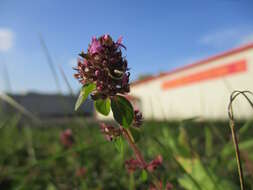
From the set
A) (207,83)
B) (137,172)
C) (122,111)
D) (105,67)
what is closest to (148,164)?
(122,111)

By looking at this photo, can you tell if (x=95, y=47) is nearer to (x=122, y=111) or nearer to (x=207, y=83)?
(x=122, y=111)

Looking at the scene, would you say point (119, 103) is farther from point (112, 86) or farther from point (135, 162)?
point (135, 162)

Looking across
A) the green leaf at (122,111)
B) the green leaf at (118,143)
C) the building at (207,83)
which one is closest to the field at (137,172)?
the green leaf at (118,143)

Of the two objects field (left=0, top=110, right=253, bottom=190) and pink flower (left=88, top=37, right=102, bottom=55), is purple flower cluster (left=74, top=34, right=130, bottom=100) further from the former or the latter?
field (left=0, top=110, right=253, bottom=190)

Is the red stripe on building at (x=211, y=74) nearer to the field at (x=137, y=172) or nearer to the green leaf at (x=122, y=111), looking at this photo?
the field at (x=137, y=172)

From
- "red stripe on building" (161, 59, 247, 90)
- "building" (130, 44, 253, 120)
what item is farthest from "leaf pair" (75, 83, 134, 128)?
"red stripe on building" (161, 59, 247, 90)

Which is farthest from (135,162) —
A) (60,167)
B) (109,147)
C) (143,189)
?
(109,147)
